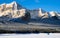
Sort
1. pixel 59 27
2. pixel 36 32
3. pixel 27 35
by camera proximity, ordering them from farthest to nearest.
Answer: pixel 59 27 → pixel 36 32 → pixel 27 35

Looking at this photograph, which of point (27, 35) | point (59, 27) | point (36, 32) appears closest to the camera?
point (27, 35)

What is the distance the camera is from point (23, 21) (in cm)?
422

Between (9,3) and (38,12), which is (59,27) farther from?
(9,3)

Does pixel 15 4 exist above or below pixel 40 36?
above

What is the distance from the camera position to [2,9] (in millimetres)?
4273

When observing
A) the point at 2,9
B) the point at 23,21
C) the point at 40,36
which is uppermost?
the point at 2,9

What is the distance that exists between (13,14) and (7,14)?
15 centimetres

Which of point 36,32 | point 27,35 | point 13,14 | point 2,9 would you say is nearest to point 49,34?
point 36,32

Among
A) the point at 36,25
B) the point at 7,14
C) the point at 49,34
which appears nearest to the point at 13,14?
the point at 7,14

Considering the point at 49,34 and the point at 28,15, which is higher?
the point at 28,15

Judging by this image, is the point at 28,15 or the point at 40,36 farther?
the point at 28,15

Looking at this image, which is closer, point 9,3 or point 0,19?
point 0,19

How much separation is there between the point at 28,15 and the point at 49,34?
0.67m

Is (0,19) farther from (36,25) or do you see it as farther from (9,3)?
(36,25)
